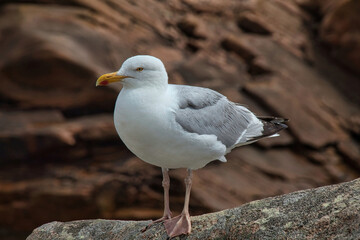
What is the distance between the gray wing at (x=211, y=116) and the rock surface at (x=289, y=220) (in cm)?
63

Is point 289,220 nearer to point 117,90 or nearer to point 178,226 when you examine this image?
point 178,226

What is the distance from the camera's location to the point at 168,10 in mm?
9281

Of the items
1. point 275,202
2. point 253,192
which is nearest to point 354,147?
point 253,192

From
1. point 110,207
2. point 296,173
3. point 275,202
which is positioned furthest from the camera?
point 296,173

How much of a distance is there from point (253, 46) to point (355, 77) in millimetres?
1974

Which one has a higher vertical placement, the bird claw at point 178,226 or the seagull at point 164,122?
the seagull at point 164,122

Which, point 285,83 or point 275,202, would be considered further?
point 285,83

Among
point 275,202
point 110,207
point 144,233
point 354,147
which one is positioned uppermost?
point 275,202

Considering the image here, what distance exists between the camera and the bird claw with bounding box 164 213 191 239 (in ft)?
11.8

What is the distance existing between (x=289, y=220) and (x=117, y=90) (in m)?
5.41

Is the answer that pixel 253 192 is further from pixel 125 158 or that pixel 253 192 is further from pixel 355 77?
pixel 355 77

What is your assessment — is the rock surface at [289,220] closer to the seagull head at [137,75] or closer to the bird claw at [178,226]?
the bird claw at [178,226]

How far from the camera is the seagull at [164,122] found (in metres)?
3.53

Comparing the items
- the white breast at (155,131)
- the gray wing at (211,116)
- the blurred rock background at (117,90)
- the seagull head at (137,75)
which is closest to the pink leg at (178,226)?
the white breast at (155,131)
